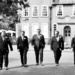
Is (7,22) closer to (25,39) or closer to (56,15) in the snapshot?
(56,15)

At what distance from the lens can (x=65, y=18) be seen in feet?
150

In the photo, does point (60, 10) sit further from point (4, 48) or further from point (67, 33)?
point (4, 48)

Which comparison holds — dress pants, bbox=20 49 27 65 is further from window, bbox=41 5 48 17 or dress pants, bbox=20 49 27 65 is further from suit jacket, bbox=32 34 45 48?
window, bbox=41 5 48 17

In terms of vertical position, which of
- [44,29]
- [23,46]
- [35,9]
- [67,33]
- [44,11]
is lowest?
[67,33]

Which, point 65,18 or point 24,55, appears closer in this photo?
point 24,55

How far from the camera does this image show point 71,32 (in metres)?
45.8

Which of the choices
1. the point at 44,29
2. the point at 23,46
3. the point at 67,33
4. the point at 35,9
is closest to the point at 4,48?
the point at 23,46

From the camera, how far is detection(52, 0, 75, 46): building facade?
45875 mm

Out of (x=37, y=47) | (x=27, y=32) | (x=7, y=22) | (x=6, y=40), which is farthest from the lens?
(x=7, y=22)

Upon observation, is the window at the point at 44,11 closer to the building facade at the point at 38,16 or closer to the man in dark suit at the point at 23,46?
the building facade at the point at 38,16

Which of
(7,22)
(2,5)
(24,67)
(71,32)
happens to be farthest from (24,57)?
(7,22)

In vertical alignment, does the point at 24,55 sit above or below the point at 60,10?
below

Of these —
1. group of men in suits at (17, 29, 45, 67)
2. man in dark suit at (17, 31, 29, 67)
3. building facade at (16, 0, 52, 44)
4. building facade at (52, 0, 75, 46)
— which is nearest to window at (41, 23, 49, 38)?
building facade at (16, 0, 52, 44)

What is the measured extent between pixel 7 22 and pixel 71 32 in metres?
21.7
